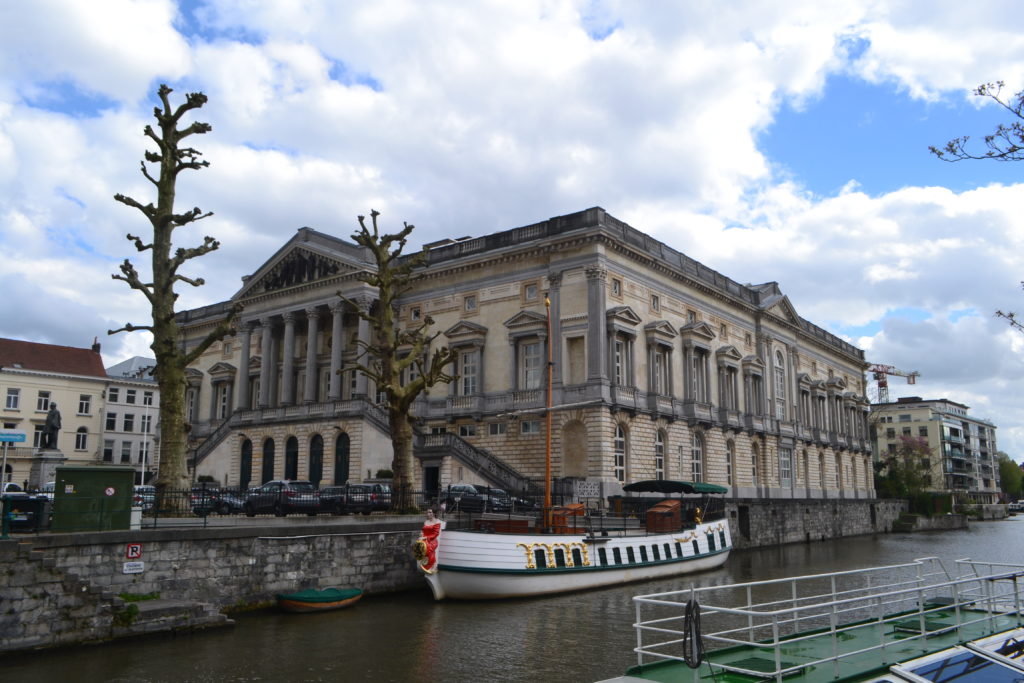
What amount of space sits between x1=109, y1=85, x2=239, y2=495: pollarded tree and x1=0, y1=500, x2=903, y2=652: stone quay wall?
5805 millimetres

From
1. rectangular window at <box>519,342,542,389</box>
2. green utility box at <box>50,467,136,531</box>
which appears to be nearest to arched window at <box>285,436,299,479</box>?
rectangular window at <box>519,342,542,389</box>

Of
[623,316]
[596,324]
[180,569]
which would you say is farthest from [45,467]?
[623,316]

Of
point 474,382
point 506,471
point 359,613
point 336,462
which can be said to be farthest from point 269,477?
point 359,613

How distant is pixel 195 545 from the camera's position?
2212cm

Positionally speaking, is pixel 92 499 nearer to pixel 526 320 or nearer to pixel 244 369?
pixel 526 320

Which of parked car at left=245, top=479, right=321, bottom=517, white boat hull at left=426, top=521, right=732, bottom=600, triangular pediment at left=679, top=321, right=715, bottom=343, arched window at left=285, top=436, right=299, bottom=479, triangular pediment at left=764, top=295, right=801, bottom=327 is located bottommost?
white boat hull at left=426, top=521, right=732, bottom=600

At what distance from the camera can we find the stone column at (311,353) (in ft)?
186

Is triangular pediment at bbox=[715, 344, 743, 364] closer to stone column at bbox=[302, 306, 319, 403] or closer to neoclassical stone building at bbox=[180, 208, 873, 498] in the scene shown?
neoclassical stone building at bbox=[180, 208, 873, 498]

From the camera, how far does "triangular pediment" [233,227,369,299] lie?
55244 mm

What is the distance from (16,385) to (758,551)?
59534mm

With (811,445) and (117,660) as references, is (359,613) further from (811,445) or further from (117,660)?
(811,445)

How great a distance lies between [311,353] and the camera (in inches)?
2239

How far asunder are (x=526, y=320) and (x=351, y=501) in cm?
1966

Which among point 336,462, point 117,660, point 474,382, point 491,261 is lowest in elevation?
point 117,660
